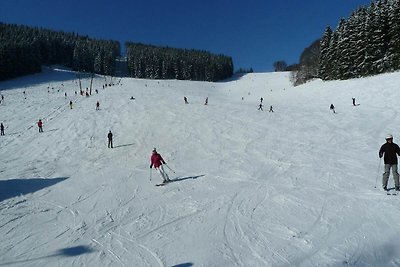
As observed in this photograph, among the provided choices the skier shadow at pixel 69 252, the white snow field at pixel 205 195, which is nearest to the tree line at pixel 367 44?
the white snow field at pixel 205 195

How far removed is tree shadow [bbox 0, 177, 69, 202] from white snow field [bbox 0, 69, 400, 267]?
0.05 metres

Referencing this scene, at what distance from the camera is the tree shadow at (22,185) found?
14141mm

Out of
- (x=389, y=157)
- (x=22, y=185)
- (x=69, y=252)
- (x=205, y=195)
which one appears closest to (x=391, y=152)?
(x=389, y=157)

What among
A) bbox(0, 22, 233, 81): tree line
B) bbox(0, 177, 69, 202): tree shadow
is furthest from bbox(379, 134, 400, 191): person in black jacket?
bbox(0, 22, 233, 81): tree line

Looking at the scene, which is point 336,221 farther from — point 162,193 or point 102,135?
point 102,135

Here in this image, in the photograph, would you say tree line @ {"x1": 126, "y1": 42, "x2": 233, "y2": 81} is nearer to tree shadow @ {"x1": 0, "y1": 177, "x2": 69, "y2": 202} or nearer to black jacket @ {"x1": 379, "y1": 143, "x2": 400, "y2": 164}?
tree shadow @ {"x1": 0, "y1": 177, "x2": 69, "y2": 202}

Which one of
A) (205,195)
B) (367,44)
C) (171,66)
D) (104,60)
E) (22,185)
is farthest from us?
(171,66)

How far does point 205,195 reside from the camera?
12906mm

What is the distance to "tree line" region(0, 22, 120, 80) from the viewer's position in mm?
90812

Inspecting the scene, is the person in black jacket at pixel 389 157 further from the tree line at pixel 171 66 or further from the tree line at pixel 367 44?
the tree line at pixel 171 66

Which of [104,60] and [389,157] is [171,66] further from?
[389,157]

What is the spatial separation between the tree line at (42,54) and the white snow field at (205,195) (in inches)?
2698

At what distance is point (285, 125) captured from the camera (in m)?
28.4

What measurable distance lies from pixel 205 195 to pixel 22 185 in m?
8.22
